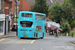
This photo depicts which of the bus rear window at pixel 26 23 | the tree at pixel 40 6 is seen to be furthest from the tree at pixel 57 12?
the bus rear window at pixel 26 23

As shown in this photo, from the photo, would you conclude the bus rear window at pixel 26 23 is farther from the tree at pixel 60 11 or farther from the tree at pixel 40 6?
the tree at pixel 60 11

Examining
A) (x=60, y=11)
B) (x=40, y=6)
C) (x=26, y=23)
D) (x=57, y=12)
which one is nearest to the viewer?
(x=26, y=23)

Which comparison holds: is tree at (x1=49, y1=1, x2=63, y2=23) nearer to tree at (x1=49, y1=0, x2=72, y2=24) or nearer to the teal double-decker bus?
tree at (x1=49, y1=0, x2=72, y2=24)

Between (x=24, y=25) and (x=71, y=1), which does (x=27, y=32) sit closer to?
(x=24, y=25)

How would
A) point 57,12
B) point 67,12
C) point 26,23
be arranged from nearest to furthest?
point 26,23 → point 57,12 → point 67,12

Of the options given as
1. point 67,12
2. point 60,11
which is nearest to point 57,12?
point 60,11

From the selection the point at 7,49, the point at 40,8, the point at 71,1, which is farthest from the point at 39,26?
the point at 40,8

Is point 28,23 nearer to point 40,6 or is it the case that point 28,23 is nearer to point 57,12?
point 40,6

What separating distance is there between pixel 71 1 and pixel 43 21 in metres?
6.82

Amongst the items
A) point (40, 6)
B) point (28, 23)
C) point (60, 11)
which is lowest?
point (28, 23)

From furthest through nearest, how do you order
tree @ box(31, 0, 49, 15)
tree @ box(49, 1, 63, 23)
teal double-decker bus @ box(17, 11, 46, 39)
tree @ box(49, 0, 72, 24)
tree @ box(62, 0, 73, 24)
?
tree @ box(49, 1, 63, 23)
tree @ box(49, 0, 72, 24)
tree @ box(62, 0, 73, 24)
tree @ box(31, 0, 49, 15)
teal double-decker bus @ box(17, 11, 46, 39)

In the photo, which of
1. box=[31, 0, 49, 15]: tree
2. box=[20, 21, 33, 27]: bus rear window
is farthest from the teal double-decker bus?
box=[31, 0, 49, 15]: tree

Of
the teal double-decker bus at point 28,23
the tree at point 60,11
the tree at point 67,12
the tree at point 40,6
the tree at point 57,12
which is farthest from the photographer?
the tree at point 57,12

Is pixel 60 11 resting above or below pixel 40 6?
below
